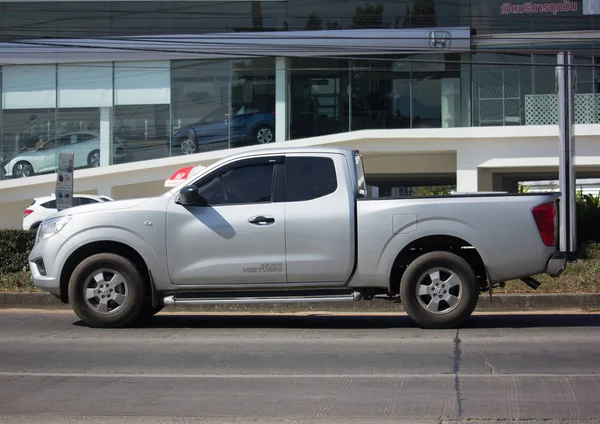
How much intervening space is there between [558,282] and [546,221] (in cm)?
392

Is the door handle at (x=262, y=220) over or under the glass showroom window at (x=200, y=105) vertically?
under

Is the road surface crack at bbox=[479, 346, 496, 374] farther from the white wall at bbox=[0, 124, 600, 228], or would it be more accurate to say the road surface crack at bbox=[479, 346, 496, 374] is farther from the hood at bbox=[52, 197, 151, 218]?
the white wall at bbox=[0, 124, 600, 228]

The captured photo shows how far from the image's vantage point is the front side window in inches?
380

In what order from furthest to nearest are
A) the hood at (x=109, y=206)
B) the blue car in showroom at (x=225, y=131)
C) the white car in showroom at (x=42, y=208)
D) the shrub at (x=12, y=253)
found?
the blue car in showroom at (x=225, y=131) → the white car in showroom at (x=42, y=208) → the shrub at (x=12, y=253) → the hood at (x=109, y=206)

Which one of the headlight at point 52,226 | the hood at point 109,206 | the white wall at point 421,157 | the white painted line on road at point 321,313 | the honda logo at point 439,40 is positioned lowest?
the white painted line on road at point 321,313

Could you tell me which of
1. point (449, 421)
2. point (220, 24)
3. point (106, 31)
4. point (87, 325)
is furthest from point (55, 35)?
point (449, 421)

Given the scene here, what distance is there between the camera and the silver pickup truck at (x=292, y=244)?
30.6 feet

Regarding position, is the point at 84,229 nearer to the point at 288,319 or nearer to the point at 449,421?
the point at 288,319

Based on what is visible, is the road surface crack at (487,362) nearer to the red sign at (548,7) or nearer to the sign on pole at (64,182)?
the sign on pole at (64,182)

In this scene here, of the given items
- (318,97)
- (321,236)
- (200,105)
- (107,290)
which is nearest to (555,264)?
(321,236)

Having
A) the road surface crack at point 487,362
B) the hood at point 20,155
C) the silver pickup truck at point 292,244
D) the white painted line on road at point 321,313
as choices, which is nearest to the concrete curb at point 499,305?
the white painted line on road at point 321,313

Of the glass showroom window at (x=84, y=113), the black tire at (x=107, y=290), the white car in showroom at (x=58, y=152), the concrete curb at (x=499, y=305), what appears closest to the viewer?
the black tire at (x=107, y=290)

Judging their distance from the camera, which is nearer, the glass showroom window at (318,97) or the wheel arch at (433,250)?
the wheel arch at (433,250)

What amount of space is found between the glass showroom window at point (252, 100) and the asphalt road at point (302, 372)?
18282 millimetres
